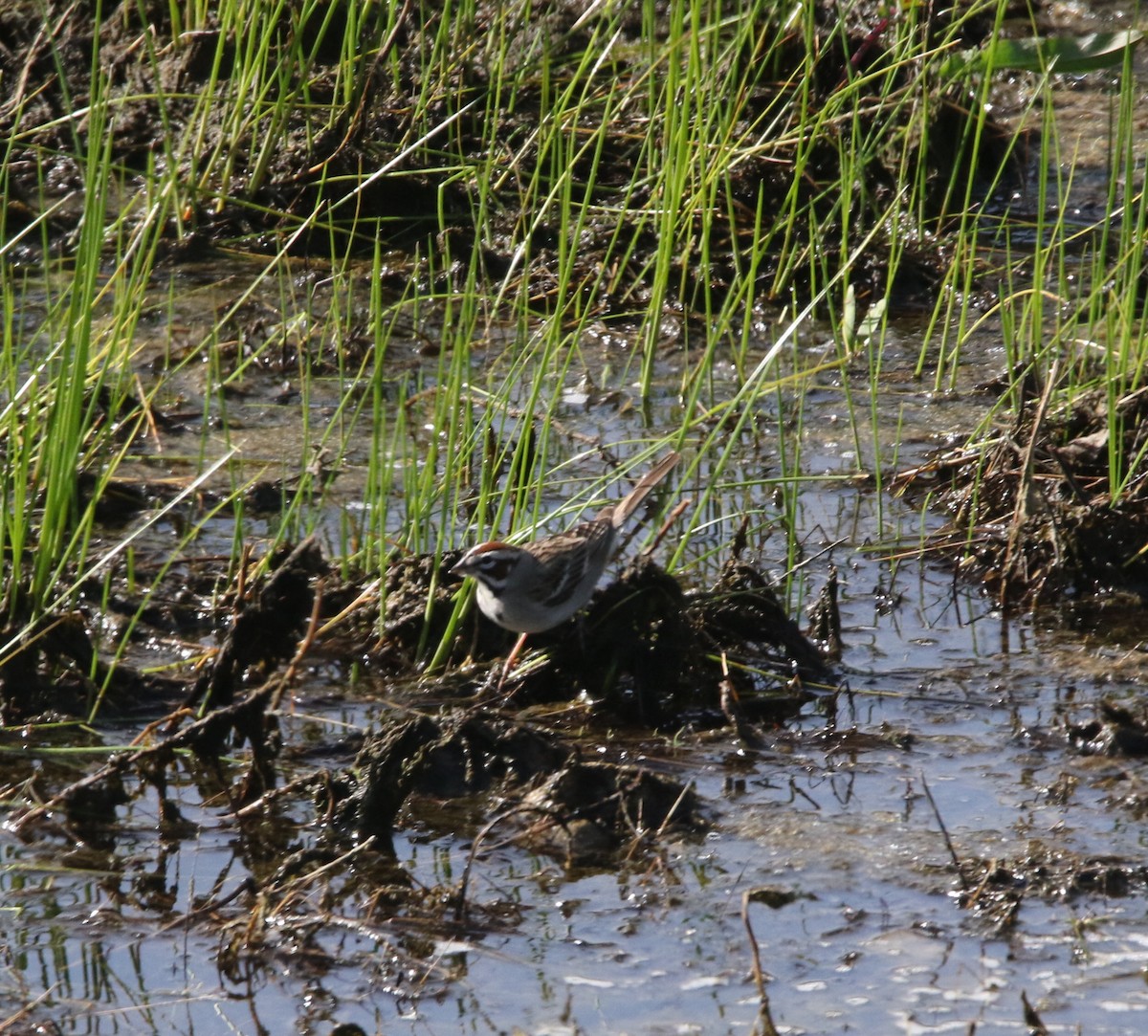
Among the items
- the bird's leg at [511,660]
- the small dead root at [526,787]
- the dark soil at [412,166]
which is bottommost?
the small dead root at [526,787]

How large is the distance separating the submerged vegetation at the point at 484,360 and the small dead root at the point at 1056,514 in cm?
2

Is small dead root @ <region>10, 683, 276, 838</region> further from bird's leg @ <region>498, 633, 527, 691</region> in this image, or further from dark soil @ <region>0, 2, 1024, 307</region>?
dark soil @ <region>0, 2, 1024, 307</region>

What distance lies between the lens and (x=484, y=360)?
8.76 m

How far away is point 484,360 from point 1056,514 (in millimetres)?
2958

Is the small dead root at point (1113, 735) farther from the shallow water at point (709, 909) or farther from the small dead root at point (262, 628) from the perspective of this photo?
the small dead root at point (262, 628)

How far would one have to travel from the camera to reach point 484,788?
5637 millimetres

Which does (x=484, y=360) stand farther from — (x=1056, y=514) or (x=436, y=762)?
(x=436, y=762)

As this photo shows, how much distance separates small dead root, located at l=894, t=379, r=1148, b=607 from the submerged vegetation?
0.02m

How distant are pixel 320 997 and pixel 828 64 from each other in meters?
7.52

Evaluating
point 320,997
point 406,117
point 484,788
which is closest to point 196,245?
point 406,117

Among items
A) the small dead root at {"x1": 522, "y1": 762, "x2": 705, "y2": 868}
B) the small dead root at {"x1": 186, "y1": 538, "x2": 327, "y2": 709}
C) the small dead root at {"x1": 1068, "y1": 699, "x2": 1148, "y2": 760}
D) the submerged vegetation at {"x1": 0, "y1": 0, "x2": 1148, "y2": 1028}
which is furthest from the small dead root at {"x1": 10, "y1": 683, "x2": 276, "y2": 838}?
the small dead root at {"x1": 1068, "y1": 699, "x2": 1148, "y2": 760}

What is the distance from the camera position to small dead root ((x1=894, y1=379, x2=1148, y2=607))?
23.4 ft

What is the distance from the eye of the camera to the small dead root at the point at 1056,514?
712 centimetres

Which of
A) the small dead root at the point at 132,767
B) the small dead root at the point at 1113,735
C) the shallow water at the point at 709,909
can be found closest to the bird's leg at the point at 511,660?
the shallow water at the point at 709,909
